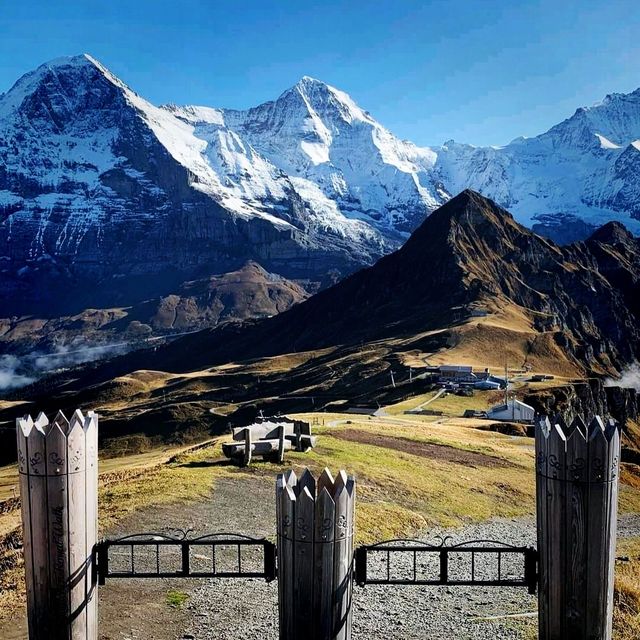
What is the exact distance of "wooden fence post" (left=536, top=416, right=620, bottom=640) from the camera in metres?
8.84

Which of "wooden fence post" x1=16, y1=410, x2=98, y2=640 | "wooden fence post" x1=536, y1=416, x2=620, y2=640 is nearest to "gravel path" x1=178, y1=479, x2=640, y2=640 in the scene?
"wooden fence post" x1=16, y1=410, x2=98, y2=640

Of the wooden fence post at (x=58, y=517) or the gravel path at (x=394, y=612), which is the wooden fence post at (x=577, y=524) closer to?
the gravel path at (x=394, y=612)

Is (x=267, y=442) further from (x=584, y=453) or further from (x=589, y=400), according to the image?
(x=589, y=400)

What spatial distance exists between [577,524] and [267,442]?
22696 mm

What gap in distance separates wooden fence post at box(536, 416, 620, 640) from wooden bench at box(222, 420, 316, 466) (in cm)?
2112

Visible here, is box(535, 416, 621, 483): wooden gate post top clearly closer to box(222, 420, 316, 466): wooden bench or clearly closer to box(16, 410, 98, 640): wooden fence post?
box(16, 410, 98, 640): wooden fence post

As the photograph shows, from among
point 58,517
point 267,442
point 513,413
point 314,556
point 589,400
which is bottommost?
point 589,400

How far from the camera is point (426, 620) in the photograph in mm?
14844

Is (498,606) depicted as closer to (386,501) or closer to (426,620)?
(426,620)

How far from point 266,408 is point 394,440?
Answer: 254ft

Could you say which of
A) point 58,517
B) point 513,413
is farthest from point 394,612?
point 513,413

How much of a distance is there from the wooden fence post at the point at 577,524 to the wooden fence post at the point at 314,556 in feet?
8.00

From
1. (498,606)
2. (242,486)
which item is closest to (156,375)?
(242,486)

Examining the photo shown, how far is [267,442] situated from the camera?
30.9 metres
